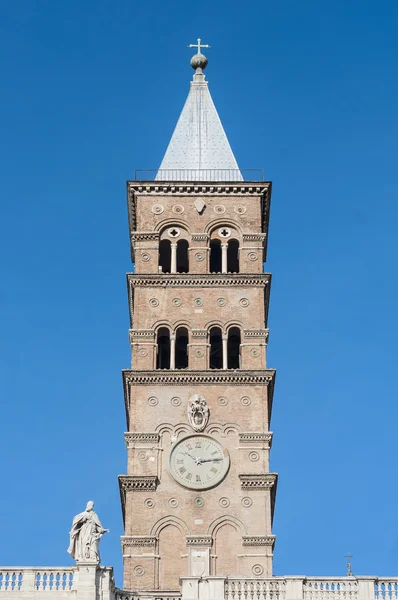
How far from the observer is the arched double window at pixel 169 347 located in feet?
247

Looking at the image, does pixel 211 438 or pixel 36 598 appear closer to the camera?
pixel 36 598

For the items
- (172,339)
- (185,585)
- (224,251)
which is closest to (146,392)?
(172,339)

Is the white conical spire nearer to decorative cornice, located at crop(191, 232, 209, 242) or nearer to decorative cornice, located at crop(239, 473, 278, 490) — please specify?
decorative cornice, located at crop(191, 232, 209, 242)

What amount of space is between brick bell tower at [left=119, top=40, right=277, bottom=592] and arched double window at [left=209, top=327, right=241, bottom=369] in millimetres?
64

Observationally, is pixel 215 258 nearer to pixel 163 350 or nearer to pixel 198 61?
pixel 163 350

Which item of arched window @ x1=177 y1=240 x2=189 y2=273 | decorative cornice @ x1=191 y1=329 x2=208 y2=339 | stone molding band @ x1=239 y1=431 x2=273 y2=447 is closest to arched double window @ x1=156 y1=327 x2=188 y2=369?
decorative cornice @ x1=191 y1=329 x2=208 y2=339

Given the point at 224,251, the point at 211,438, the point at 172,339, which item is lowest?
the point at 211,438

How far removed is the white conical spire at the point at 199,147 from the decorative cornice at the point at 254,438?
46.4 ft

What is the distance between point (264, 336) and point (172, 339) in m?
4.15

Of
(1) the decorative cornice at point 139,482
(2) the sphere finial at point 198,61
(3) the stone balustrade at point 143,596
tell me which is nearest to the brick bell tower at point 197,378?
(1) the decorative cornice at point 139,482

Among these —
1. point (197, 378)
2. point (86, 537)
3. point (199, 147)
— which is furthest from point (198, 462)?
point (199, 147)

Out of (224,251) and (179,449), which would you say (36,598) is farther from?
(224,251)

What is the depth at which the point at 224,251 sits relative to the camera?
7731 centimetres

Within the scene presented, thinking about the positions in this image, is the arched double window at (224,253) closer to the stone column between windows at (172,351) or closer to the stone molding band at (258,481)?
the stone column between windows at (172,351)
